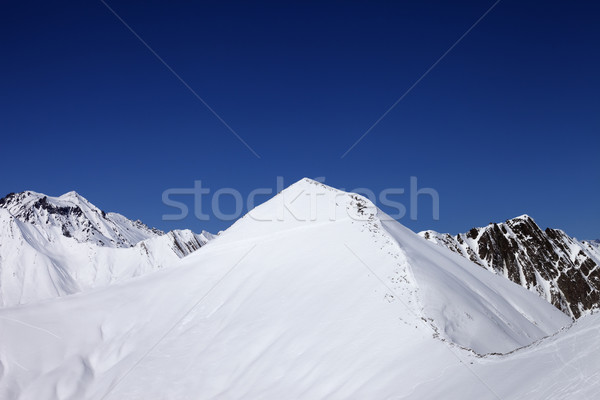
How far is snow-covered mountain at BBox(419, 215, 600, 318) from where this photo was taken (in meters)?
129

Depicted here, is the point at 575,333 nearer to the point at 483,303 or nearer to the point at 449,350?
the point at 449,350

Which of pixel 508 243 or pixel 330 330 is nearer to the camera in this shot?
pixel 330 330

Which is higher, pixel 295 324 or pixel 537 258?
pixel 537 258

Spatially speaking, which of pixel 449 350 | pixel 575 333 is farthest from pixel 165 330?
pixel 575 333

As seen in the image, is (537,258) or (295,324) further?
(537,258)

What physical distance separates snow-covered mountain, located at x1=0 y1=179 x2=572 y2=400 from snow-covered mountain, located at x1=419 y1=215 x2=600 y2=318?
3640 inches

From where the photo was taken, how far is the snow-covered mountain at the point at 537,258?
12912 centimetres

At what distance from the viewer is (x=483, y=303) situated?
3156 cm

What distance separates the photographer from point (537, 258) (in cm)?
13650

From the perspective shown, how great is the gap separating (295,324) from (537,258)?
126756mm

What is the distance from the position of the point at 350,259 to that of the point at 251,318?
7.72 metres

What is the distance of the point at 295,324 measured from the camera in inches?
1120

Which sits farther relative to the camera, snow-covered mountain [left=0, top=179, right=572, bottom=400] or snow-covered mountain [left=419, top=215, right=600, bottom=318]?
snow-covered mountain [left=419, top=215, right=600, bottom=318]

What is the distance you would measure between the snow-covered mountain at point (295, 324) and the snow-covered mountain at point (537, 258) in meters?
92.4
